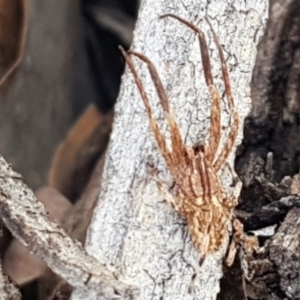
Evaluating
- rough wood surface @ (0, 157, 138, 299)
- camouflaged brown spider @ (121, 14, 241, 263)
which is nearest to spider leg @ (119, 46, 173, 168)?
camouflaged brown spider @ (121, 14, 241, 263)

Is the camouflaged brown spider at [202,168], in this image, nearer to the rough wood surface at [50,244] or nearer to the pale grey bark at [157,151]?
the pale grey bark at [157,151]

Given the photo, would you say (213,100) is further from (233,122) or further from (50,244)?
(50,244)

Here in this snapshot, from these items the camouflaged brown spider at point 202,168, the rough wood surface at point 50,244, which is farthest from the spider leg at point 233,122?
the rough wood surface at point 50,244

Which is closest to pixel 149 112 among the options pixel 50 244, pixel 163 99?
pixel 163 99

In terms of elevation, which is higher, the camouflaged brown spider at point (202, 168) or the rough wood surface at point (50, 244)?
the camouflaged brown spider at point (202, 168)

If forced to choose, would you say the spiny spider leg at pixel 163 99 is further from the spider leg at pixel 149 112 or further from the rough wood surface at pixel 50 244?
the rough wood surface at pixel 50 244

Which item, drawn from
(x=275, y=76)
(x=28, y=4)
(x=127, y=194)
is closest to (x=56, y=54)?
(x=28, y=4)

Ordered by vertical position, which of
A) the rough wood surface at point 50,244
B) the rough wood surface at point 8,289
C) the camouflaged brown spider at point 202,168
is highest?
the camouflaged brown spider at point 202,168

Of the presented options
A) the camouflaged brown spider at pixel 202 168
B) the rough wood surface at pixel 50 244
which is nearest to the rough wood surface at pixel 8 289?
the rough wood surface at pixel 50 244
